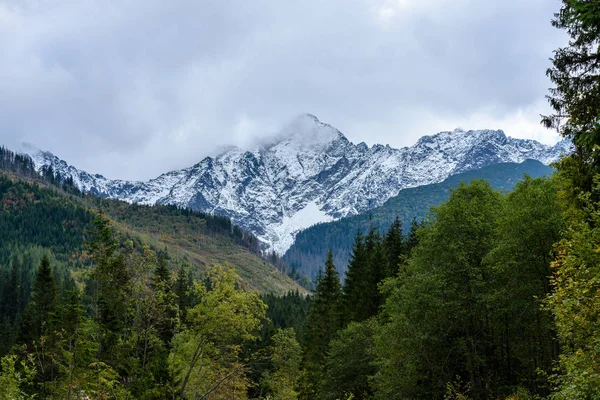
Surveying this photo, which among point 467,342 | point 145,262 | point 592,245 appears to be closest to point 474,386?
point 467,342

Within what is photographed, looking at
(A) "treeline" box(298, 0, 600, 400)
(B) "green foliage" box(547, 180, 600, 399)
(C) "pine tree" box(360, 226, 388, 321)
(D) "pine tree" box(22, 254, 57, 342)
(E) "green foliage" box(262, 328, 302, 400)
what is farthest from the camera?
(E) "green foliage" box(262, 328, 302, 400)

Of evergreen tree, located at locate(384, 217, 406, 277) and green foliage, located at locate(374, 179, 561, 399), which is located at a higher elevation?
evergreen tree, located at locate(384, 217, 406, 277)

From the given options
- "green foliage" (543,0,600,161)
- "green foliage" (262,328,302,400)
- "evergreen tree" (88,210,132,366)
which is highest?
"green foliage" (543,0,600,161)

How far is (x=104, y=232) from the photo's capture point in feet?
109

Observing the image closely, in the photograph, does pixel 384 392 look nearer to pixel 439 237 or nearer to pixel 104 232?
pixel 439 237

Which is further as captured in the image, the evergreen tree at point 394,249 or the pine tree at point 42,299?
the pine tree at point 42,299

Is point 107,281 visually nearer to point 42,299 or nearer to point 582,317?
point 582,317

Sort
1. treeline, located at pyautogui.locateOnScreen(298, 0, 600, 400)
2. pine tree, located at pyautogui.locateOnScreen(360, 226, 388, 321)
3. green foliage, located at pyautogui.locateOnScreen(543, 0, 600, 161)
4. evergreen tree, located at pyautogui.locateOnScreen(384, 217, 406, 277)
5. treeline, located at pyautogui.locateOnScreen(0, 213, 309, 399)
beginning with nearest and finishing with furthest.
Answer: green foliage, located at pyautogui.locateOnScreen(543, 0, 600, 161), treeline, located at pyautogui.locateOnScreen(0, 213, 309, 399), treeline, located at pyautogui.locateOnScreen(298, 0, 600, 400), pine tree, located at pyautogui.locateOnScreen(360, 226, 388, 321), evergreen tree, located at pyautogui.locateOnScreen(384, 217, 406, 277)

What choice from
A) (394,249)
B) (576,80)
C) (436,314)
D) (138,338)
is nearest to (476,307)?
(436,314)

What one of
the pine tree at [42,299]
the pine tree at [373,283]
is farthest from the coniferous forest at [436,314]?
the pine tree at [42,299]

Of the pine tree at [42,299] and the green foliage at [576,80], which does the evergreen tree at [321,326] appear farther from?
the green foliage at [576,80]

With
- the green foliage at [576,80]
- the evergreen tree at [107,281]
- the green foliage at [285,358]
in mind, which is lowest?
the green foliage at [285,358]

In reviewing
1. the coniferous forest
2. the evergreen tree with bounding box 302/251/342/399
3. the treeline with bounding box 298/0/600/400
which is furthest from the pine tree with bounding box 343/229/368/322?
the treeline with bounding box 298/0/600/400

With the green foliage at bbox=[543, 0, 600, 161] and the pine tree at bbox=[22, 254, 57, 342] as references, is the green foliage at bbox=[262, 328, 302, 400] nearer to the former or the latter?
the pine tree at bbox=[22, 254, 57, 342]
